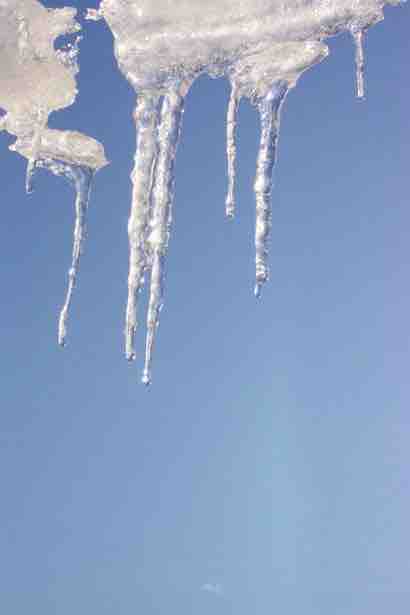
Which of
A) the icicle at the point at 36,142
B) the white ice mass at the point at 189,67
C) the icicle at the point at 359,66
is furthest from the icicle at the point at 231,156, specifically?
the icicle at the point at 36,142

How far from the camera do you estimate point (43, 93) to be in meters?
5.04

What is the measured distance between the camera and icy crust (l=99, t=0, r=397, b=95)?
13.0 feet

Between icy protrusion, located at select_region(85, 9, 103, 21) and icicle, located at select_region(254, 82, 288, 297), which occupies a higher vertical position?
icy protrusion, located at select_region(85, 9, 103, 21)

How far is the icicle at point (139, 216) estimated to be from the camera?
3996 millimetres

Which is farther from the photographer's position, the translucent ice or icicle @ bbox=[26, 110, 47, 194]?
icicle @ bbox=[26, 110, 47, 194]

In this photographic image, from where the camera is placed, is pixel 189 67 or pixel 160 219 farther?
pixel 189 67

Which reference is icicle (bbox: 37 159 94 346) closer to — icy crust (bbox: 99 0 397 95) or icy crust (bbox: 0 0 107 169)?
icy crust (bbox: 0 0 107 169)

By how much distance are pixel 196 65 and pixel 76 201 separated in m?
1.24

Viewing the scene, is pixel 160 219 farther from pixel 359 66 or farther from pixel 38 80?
pixel 38 80

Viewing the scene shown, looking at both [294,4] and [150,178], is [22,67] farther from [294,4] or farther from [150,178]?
[294,4]

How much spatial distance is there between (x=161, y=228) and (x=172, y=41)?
45.6 inches

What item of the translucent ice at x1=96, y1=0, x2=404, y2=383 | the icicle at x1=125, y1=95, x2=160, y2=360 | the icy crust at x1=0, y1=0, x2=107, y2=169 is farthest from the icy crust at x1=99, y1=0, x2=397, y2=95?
the icy crust at x1=0, y1=0, x2=107, y2=169

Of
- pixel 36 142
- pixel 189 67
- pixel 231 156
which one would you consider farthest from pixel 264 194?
pixel 36 142

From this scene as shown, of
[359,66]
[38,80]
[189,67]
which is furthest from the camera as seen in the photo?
[38,80]
